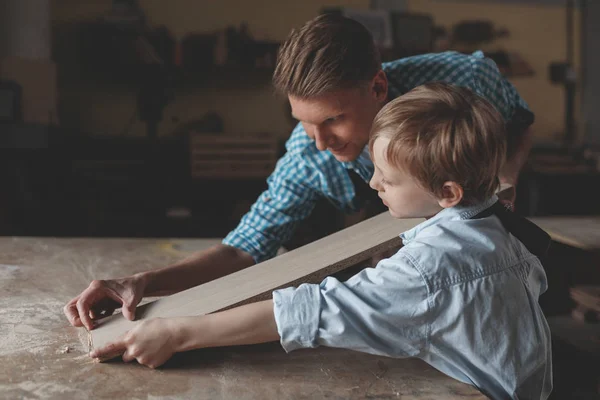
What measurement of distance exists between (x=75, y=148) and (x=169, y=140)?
0.72 m

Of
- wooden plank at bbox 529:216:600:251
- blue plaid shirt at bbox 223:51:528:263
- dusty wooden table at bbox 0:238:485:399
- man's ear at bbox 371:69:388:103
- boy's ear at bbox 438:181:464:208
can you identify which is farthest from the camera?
wooden plank at bbox 529:216:600:251

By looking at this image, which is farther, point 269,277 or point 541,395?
point 269,277

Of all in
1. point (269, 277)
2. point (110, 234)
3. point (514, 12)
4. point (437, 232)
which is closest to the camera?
point (437, 232)

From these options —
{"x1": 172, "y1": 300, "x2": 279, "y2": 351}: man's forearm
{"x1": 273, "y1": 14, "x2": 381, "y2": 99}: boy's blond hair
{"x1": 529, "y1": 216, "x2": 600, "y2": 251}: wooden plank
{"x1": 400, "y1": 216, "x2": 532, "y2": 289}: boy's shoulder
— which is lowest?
{"x1": 529, "y1": 216, "x2": 600, "y2": 251}: wooden plank

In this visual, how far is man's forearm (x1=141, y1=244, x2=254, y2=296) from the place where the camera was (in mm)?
1507

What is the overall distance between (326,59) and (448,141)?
0.54 m

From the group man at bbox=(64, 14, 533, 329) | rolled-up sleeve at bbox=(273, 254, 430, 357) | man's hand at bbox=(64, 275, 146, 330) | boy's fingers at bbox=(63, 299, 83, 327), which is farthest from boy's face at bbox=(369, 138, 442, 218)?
boy's fingers at bbox=(63, 299, 83, 327)

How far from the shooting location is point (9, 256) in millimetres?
1849

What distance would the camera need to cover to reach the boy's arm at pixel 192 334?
1063mm

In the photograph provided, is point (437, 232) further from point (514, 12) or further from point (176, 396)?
point (514, 12)

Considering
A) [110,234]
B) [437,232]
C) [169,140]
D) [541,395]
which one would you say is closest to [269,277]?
[437,232]

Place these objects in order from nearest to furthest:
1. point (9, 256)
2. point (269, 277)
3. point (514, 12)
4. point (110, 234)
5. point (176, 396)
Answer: point (176, 396)
point (269, 277)
point (9, 256)
point (110, 234)
point (514, 12)

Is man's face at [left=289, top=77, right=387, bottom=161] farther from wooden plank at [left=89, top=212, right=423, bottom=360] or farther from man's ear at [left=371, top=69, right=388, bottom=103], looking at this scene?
wooden plank at [left=89, top=212, right=423, bottom=360]

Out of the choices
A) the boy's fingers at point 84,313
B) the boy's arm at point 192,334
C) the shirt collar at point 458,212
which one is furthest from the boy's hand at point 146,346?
the shirt collar at point 458,212
